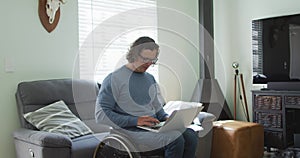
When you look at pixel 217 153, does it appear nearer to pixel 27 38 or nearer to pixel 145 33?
pixel 145 33

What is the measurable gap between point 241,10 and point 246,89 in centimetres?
99

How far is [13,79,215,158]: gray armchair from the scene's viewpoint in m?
2.45

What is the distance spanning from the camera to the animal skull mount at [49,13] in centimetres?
330

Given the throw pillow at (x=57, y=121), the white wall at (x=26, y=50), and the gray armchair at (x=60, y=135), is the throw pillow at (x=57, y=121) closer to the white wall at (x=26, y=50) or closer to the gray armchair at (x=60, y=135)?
the gray armchair at (x=60, y=135)

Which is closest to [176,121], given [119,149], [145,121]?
[145,121]

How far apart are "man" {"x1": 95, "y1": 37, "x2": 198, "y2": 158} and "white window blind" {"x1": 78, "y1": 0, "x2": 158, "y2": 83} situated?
1176 mm

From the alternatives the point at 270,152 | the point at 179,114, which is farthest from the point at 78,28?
the point at 270,152

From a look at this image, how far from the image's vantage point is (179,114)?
2281mm

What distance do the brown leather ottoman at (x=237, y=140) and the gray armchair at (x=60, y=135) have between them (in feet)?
0.59

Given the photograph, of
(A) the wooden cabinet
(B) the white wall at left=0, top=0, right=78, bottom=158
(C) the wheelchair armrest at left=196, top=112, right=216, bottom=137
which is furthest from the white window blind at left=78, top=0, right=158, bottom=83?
(A) the wooden cabinet

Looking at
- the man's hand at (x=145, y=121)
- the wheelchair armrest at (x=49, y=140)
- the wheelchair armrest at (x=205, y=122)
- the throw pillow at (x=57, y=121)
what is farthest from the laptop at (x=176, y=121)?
the wheelchair armrest at (x=205, y=122)

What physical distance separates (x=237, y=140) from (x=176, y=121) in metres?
1.41

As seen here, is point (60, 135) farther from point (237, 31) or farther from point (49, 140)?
point (237, 31)

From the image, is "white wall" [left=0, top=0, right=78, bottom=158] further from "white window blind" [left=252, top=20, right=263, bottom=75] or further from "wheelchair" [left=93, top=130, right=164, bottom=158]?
"white window blind" [left=252, top=20, right=263, bottom=75]
